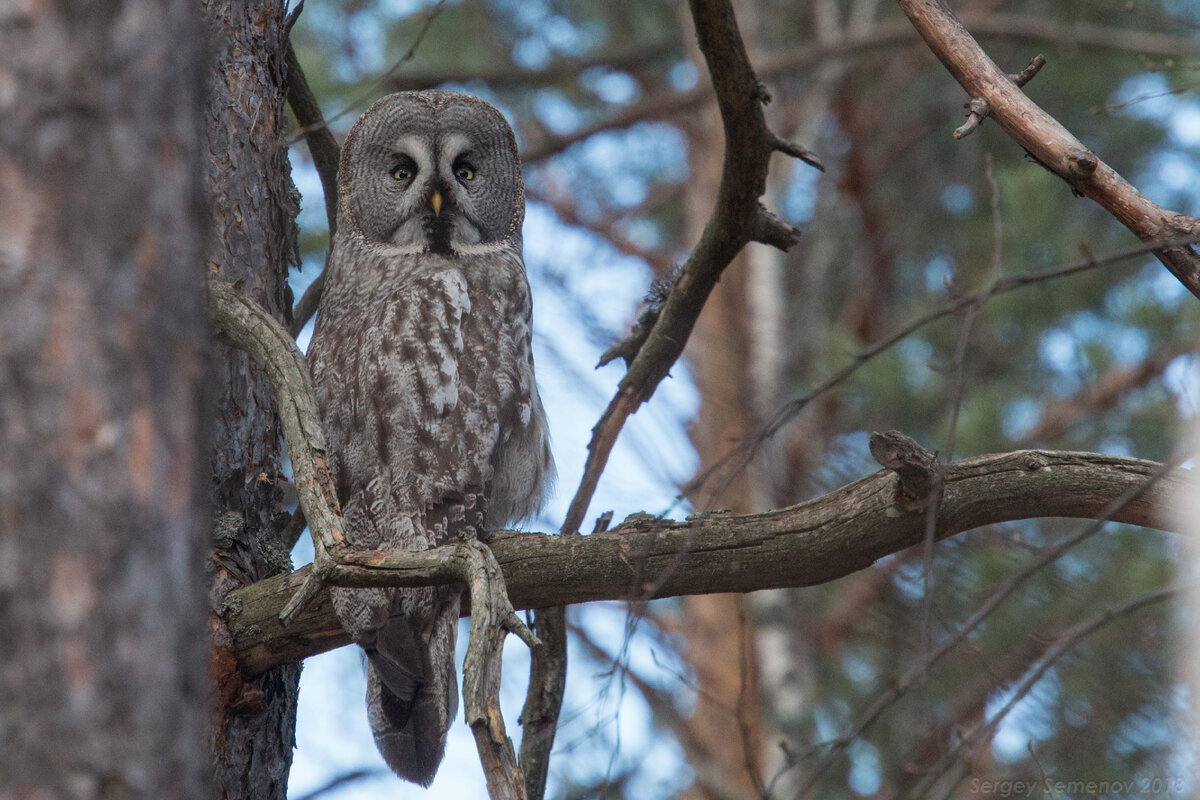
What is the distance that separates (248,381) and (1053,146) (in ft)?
5.96

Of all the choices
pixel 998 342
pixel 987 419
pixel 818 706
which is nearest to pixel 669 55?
pixel 998 342

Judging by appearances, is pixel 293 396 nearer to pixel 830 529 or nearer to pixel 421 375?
pixel 421 375

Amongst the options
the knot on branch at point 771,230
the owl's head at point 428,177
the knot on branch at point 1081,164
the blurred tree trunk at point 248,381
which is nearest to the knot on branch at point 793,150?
the knot on branch at point 771,230

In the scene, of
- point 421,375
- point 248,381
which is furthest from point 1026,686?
point 248,381

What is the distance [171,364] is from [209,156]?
6.06 ft

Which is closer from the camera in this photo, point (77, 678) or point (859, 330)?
point (77, 678)

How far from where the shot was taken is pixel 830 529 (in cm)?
227

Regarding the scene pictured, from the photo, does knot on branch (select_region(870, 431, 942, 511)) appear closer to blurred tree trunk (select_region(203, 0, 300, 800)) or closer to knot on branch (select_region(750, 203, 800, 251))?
knot on branch (select_region(750, 203, 800, 251))

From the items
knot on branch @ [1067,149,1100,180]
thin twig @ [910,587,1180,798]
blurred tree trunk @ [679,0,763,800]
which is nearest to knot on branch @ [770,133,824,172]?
knot on branch @ [1067,149,1100,180]

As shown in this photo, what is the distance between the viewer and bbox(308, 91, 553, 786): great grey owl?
2.79 meters

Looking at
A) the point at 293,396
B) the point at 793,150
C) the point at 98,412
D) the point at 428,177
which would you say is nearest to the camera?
the point at 98,412

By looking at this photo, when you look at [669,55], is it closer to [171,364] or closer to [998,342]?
[998,342]

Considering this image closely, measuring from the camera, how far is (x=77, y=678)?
1.09 m

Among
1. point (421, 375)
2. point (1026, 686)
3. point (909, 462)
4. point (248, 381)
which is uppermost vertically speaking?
point (421, 375)
